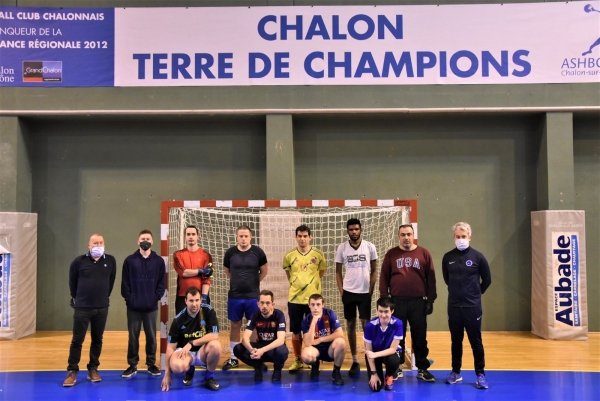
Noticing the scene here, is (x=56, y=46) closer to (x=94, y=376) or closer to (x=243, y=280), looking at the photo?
(x=243, y=280)

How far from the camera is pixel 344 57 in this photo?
32.4 ft

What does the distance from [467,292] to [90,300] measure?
179 inches

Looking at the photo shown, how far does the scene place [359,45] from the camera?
32.4ft

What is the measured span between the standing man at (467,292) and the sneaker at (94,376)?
14.4 ft

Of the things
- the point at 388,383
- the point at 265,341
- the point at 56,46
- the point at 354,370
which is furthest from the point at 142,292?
the point at 56,46

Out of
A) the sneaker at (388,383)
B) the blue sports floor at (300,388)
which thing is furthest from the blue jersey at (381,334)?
the blue sports floor at (300,388)

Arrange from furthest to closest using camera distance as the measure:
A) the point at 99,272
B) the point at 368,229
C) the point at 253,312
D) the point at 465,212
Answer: the point at 465,212 → the point at 368,229 → the point at 253,312 → the point at 99,272

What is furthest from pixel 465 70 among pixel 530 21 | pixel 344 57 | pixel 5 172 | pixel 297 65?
pixel 5 172

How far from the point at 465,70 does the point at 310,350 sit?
6.06 m

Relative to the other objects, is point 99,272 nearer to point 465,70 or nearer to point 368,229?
point 368,229

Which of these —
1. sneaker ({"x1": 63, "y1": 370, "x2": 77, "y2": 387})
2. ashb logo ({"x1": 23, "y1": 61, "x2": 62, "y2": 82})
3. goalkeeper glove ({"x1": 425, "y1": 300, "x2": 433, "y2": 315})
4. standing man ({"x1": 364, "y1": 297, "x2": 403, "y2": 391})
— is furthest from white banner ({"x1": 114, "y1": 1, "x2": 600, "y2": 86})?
sneaker ({"x1": 63, "y1": 370, "x2": 77, "y2": 387})

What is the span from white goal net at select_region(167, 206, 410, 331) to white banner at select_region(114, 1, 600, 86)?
2429mm

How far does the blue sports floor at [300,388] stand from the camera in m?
6.03

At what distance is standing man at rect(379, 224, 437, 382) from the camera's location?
262 inches
